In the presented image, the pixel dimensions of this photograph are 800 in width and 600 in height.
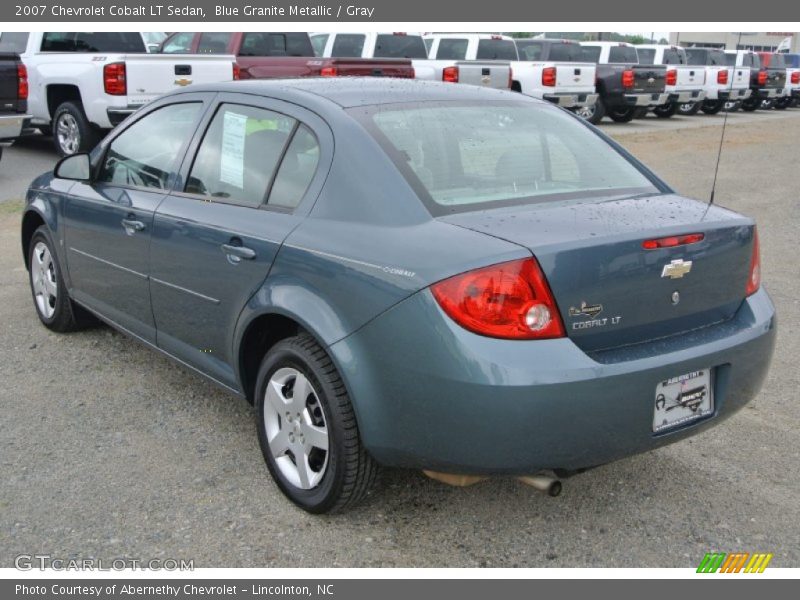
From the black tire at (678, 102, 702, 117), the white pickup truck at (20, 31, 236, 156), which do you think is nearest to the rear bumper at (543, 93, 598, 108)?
the black tire at (678, 102, 702, 117)

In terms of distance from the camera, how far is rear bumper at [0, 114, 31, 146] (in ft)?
35.9

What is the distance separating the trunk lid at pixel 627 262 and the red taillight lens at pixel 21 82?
31.1 ft

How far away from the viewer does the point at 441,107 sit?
384 cm

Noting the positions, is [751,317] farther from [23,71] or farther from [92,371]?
[23,71]

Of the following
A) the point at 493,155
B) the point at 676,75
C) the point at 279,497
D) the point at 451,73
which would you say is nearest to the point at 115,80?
the point at 451,73

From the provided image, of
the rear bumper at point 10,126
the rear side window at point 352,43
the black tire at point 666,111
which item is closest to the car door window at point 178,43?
the rear side window at point 352,43

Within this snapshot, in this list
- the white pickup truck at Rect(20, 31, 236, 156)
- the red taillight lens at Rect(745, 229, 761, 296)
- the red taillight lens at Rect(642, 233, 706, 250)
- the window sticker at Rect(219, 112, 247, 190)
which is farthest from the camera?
the white pickup truck at Rect(20, 31, 236, 156)

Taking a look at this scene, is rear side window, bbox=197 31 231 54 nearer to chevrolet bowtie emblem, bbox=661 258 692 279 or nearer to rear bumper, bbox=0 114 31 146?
rear bumper, bbox=0 114 31 146

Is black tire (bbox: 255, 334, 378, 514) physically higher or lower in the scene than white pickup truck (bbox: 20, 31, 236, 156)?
lower

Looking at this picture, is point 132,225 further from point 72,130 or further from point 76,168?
point 72,130

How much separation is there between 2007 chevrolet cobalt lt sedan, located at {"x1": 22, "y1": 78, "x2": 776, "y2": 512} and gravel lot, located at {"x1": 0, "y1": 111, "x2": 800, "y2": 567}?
263 millimetres

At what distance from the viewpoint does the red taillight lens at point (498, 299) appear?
2902 millimetres

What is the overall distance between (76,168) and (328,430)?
2579 millimetres

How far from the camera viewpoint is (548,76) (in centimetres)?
1838
